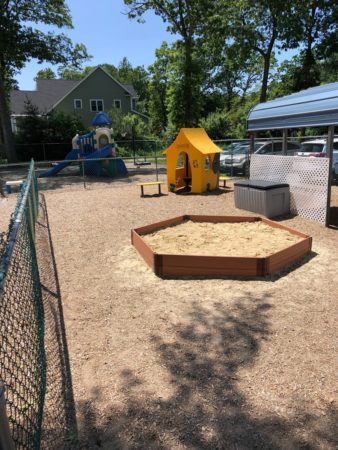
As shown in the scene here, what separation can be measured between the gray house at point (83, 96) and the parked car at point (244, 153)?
27.2 meters

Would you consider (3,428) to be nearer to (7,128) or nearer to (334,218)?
(334,218)

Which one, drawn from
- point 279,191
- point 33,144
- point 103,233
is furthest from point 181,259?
point 33,144

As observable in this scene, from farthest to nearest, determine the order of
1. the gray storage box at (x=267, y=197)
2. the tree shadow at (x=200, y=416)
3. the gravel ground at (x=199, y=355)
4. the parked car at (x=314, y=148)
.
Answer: the parked car at (x=314, y=148) < the gray storage box at (x=267, y=197) < the gravel ground at (x=199, y=355) < the tree shadow at (x=200, y=416)

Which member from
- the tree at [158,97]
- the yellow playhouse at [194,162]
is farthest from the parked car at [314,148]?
the tree at [158,97]

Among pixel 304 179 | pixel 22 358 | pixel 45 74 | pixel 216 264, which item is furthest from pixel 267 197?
pixel 45 74

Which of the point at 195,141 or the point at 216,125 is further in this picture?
the point at 216,125

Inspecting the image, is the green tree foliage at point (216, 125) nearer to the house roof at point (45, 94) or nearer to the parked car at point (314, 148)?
the house roof at point (45, 94)

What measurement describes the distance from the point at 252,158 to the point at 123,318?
314 inches

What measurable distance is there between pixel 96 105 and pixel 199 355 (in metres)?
42.4

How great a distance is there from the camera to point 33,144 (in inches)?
1105

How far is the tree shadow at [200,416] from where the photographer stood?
104 inches

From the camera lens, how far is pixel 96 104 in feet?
138

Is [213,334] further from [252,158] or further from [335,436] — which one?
[252,158]

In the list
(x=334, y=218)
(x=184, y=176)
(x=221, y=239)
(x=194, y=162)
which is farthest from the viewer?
(x=184, y=176)
